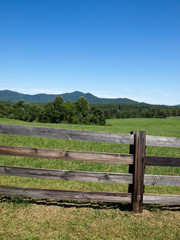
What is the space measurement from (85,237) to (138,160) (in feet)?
6.46

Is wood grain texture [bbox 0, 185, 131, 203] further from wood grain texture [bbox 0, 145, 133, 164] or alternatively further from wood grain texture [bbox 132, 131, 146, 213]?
wood grain texture [bbox 0, 145, 133, 164]

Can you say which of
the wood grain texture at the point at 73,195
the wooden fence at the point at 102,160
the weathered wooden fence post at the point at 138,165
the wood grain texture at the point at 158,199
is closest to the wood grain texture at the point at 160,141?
the wooden fence at the point at 102,160

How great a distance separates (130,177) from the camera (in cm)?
437

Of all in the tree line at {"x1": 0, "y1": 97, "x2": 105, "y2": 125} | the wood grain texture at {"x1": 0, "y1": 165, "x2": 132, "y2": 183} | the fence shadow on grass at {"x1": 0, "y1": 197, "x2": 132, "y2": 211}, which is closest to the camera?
the wood grain texture at {"x1": 0, "y1": 165, "x2": 132, "y2": 183}

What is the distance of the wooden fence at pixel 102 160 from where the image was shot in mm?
4328

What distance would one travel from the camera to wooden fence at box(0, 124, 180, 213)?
14.2 feet

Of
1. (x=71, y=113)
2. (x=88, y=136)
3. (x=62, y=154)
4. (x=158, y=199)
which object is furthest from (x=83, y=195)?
(x=71, y=113)

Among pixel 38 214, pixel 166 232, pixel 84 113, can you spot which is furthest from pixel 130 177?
pixel 84 113

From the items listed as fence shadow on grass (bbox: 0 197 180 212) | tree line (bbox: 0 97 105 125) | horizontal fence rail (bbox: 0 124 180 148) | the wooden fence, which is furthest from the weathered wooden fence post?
tree line (bbox: 0 97 105 125)

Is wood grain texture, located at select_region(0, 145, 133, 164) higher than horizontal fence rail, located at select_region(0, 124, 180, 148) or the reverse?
the reverse

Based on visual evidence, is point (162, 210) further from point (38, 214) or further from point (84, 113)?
point (84, 113)

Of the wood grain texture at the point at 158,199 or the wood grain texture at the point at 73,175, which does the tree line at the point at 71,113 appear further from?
the wood grain texture at the point at 158,199

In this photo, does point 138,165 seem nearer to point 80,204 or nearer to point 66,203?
point 80,204

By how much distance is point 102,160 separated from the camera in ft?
14.4
